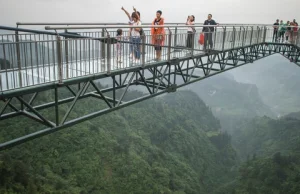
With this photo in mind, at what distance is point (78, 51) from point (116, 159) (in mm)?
32682

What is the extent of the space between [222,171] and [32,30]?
173 ft

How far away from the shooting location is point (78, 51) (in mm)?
7609

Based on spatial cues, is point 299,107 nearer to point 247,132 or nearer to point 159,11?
point 247,132

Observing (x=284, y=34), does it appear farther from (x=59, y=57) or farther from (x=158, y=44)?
(x=59, y=57)

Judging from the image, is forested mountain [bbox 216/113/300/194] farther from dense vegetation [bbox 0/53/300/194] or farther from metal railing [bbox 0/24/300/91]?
metal railing [bbox 0/24/300/91]

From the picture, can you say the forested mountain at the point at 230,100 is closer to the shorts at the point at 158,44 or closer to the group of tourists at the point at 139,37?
the group of tourists at the point at 139,37

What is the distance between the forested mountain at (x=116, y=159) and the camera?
30172mm

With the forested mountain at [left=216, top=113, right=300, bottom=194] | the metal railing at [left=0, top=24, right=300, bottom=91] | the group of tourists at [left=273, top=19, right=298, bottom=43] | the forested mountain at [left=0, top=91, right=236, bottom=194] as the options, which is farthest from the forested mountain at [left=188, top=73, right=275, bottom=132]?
the metal railing at [left=0, top=24, right=300, bottom=91]

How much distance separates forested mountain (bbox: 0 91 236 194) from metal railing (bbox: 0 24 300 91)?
20.0 metres

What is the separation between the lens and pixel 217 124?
85250 mm

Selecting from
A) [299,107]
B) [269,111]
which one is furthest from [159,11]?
[299,107]

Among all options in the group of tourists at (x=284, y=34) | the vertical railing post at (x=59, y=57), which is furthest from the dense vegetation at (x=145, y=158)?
the vertical railing post at (x=59, y=57)

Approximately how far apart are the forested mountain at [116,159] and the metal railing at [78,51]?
788 inches

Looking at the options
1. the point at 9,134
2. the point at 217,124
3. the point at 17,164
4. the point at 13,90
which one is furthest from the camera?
the point at 217,124
